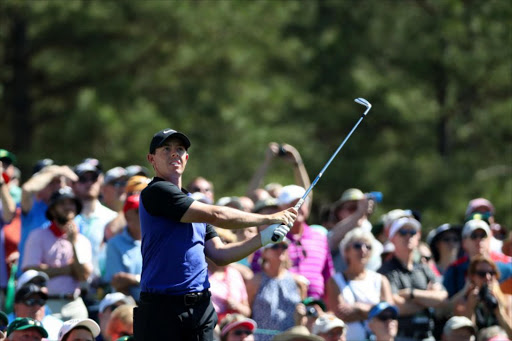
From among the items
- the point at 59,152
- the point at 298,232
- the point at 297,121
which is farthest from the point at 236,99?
the point at 298,232

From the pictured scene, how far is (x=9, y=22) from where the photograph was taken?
18.9 meters

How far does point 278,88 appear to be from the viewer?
22.1m

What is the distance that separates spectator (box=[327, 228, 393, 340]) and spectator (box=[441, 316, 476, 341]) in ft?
1.77

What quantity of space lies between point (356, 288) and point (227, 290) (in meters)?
1.22

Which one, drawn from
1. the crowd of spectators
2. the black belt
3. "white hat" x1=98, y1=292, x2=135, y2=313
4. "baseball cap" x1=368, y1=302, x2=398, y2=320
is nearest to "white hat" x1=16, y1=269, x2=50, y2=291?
the crowd of spectators

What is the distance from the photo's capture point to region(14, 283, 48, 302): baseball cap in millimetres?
8930

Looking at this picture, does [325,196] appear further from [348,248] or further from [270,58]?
[348,248]

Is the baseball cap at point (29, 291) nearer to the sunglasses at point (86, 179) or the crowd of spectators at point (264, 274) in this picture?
the crowd of spectators at point (264, 274)

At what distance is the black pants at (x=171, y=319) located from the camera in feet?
20.3

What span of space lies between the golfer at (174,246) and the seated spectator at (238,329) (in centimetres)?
255

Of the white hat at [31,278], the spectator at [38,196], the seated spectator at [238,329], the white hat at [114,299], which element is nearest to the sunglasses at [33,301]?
the white hat at [31,278]

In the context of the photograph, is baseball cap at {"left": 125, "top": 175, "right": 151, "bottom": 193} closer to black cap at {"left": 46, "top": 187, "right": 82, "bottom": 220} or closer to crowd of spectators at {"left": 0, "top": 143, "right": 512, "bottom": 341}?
crowd of spectators at {"left": 0, "top": 143, "right": 512, "bottom": 341}

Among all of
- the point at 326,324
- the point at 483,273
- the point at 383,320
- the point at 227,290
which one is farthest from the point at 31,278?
the point at 483,273

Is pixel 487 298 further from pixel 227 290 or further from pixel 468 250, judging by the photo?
pixel 227 290
